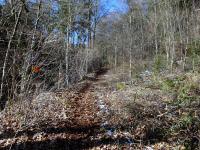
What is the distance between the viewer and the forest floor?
9.66 meters

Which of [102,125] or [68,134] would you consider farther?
[102,125]

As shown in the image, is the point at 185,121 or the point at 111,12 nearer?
the point at 185,121

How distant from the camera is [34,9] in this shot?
13.5 m

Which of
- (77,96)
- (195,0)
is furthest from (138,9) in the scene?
(77,96)

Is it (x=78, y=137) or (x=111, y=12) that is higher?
(x=111, y=12)

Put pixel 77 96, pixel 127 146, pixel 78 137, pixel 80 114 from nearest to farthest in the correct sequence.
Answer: pixel 127 146 < pixel 78 137 < pixel 80 114 < pixel 77 96

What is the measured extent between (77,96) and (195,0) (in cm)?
2025

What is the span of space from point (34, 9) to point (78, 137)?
211 inches

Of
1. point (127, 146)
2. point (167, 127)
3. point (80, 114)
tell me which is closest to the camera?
point (127, 146)

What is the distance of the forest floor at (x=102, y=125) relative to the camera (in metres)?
9.66

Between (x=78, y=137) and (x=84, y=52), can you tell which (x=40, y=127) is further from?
(x=84, y=52)

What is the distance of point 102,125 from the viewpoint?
1123 centimetres

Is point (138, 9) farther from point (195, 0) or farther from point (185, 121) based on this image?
point (185, 121)

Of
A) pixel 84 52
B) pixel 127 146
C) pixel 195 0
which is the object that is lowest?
pixel 127 146
